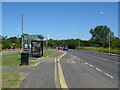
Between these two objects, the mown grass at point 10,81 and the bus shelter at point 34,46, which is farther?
the bus shelter at point 34,46

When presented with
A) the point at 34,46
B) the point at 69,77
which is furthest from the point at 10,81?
the point at 34,46

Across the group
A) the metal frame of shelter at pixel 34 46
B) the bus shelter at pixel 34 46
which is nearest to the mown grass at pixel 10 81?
the bus shelter at pixel 34 46

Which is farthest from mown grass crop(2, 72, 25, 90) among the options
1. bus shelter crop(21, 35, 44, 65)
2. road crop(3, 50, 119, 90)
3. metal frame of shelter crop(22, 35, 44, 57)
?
metal frame of shelter crop(22, 35, 44, 57)

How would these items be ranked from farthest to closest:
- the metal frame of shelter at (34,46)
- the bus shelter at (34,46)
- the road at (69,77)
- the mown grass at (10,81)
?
the metal frame of shelter at (34,46), the bus shelter at (34,46), the road at (69,77), the mown grass at (10,81)

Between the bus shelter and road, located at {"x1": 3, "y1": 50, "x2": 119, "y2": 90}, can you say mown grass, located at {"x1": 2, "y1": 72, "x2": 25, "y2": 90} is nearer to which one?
road, located at {"x1": 3, "y1": 50, "x2": 119, "y2": 90}

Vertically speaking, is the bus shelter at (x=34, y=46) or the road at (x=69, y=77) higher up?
the bus shelter at (x=34, y=46)

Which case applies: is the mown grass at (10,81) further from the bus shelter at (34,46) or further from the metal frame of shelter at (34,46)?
the metal frame of shelter at (34,46)

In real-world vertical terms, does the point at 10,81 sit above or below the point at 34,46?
below

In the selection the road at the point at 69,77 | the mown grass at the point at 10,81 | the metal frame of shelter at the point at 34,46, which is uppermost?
the metal frame of shelter at the point at 34,46

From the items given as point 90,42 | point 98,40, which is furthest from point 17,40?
point 98,40

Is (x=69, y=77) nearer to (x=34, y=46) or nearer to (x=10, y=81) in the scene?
(x=10, y=81)

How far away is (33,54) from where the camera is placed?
3300 centimetres

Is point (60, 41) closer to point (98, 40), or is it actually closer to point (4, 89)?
point (98, 40)

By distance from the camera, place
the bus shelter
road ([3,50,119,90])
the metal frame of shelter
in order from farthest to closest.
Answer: the metal frame of shelter → the bus shelter → road ([3,50,119,90])
